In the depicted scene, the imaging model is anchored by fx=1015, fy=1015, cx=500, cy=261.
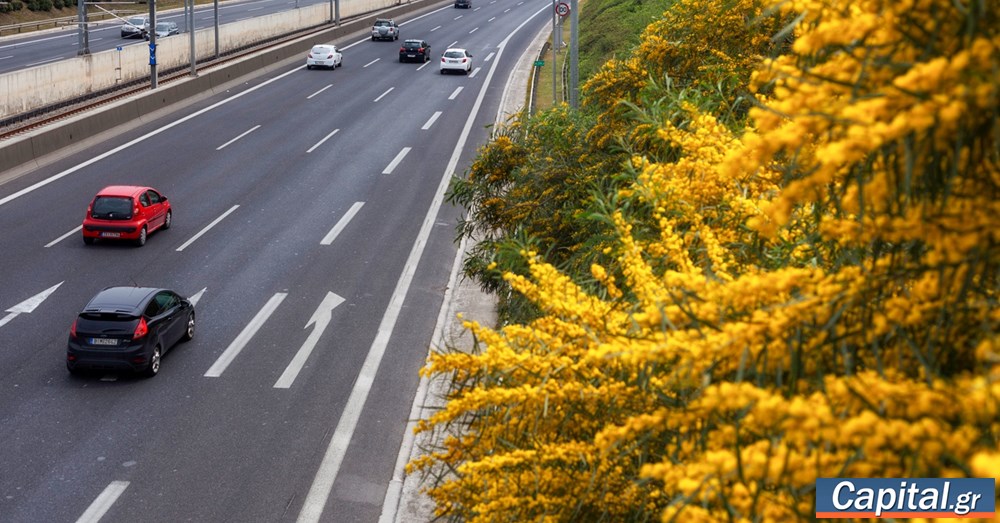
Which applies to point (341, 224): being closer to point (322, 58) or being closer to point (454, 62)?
point (322, 58)

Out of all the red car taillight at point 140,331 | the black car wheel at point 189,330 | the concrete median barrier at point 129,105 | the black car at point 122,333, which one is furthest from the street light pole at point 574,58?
the concrete median barrier at point 129,105

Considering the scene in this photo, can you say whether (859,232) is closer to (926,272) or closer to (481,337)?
(926,272)

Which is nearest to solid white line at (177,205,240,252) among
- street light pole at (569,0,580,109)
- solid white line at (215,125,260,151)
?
solid white line at (215,125,260,151)

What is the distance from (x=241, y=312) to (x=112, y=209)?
6.29m

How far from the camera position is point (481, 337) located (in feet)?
20.9

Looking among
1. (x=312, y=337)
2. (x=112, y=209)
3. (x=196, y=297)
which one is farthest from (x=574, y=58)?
(x=112, y=209)

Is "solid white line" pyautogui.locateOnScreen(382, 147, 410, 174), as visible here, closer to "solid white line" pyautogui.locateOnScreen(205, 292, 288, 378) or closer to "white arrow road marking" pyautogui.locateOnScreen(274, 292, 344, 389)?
"white arrow road marking" pyautogui.locateOnScreen(274, 292, 344, 389)

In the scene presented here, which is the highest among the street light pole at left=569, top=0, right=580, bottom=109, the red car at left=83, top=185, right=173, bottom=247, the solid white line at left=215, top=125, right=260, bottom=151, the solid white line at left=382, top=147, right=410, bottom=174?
the street light pole at left=569, top=0, right=580, bottom=109

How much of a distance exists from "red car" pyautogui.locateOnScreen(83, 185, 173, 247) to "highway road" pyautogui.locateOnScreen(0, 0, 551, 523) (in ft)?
1.32

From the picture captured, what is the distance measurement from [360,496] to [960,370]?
11.7 meters

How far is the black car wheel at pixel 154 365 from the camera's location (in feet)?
60.8

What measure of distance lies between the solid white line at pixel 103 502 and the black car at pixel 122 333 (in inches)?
151

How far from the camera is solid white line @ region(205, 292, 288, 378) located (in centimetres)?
1905

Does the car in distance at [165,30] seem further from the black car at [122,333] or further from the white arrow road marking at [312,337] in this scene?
the black car at [122,333]
